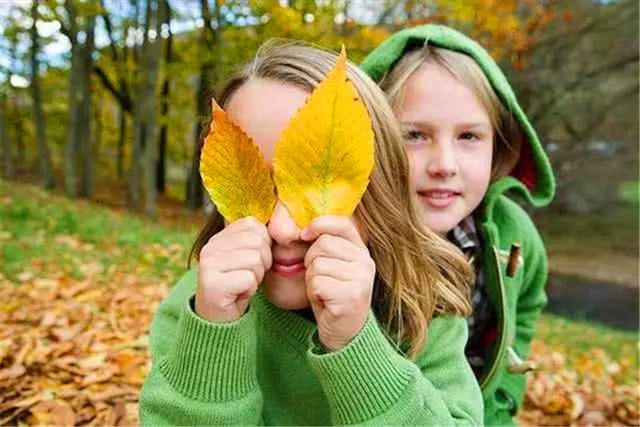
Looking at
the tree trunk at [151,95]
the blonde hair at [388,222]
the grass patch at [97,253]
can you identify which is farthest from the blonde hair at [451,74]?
the tree trunk at [151,95]

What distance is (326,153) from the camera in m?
0.89

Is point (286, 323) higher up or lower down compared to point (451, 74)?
lower down

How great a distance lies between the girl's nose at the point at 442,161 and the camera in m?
1.59

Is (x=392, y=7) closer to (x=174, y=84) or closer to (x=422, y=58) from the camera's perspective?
(x=174, y=84)

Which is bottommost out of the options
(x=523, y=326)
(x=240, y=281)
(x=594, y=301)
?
(x=594, y=301)

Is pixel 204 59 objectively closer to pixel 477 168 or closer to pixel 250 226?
pixel 477 168

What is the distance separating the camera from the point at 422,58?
177 cm

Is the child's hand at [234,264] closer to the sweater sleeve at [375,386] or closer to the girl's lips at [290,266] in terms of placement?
the girl's lips at [290,266]

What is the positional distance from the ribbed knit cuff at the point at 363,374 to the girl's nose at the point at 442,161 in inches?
24.1

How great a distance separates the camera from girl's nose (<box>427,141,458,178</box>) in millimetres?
1594

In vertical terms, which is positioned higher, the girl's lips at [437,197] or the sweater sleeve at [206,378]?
the girl's lips at [437,197]

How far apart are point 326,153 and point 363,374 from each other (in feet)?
1.36

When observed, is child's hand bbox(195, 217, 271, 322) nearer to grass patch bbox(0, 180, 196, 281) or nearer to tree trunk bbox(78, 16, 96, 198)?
grass patch bbox(0, 180, 196, 281)

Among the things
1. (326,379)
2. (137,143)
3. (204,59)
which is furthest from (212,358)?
(137,143)
